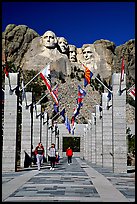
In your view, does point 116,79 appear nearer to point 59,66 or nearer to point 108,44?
point 59,66

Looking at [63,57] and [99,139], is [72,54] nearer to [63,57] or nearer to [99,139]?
[63,57]

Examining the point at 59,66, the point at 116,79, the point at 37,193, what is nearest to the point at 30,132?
the point at 116,79

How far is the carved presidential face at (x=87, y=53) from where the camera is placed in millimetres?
151500

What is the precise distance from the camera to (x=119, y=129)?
21.7 m

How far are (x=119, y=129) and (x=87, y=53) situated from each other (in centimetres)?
13198

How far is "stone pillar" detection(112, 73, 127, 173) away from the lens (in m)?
21.4

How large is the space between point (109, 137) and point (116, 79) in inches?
247

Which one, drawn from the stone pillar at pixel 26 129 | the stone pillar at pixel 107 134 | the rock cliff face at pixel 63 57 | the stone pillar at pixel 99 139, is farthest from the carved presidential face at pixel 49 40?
the stone pillar at pixel 107 134

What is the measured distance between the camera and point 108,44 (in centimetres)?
15600

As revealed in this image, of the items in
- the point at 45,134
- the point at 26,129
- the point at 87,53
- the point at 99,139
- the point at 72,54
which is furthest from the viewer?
the point at 87,53

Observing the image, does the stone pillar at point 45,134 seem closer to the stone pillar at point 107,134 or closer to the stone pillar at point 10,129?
the stone pillar at point 107,134

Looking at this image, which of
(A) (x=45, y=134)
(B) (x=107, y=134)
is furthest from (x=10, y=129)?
(A) (x=45, y=134)

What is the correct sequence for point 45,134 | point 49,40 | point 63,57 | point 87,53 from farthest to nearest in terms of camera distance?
point 87,53 < point 49,40 < point 63,57 < point 45,134

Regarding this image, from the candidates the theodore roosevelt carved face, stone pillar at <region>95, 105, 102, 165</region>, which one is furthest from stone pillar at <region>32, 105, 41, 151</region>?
the theodore roosevelt carved face
